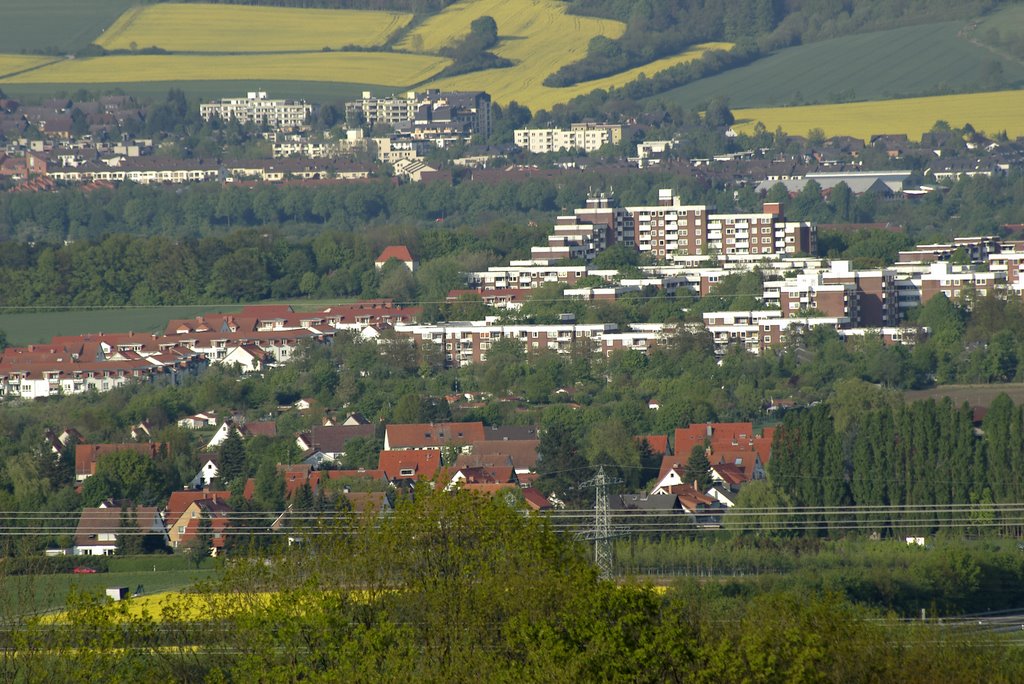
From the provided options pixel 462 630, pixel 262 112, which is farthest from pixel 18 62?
pixel 462 630

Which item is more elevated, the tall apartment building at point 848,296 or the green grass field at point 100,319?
the tall apartment building at point 848,296

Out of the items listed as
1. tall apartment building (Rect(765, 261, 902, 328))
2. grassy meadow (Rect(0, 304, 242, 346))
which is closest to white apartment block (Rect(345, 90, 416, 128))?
grassy meadow (Rect(0, 304, 242, 346))

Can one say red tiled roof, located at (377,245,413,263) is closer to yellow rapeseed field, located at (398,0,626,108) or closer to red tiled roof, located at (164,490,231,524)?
red tiled roof, located at (164,490,231,524)

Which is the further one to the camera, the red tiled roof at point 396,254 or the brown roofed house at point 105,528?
the red tiled roof at point 396,254

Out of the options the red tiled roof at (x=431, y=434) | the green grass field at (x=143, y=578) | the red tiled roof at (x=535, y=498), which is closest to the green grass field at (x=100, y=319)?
the red tiled roof at (x=431, y=434)

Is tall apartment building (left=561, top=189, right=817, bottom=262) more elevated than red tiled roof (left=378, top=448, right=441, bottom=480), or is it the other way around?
tall apartment building (left=561, top=189, right=817, bottom=262)

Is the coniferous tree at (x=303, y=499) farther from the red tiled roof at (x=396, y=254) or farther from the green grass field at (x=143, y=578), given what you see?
the red tiled roof at (x=396, y=254)

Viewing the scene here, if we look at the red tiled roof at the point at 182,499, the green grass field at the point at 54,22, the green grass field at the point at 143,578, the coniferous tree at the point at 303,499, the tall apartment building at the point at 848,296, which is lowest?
the green grass field at the point at 143,578
